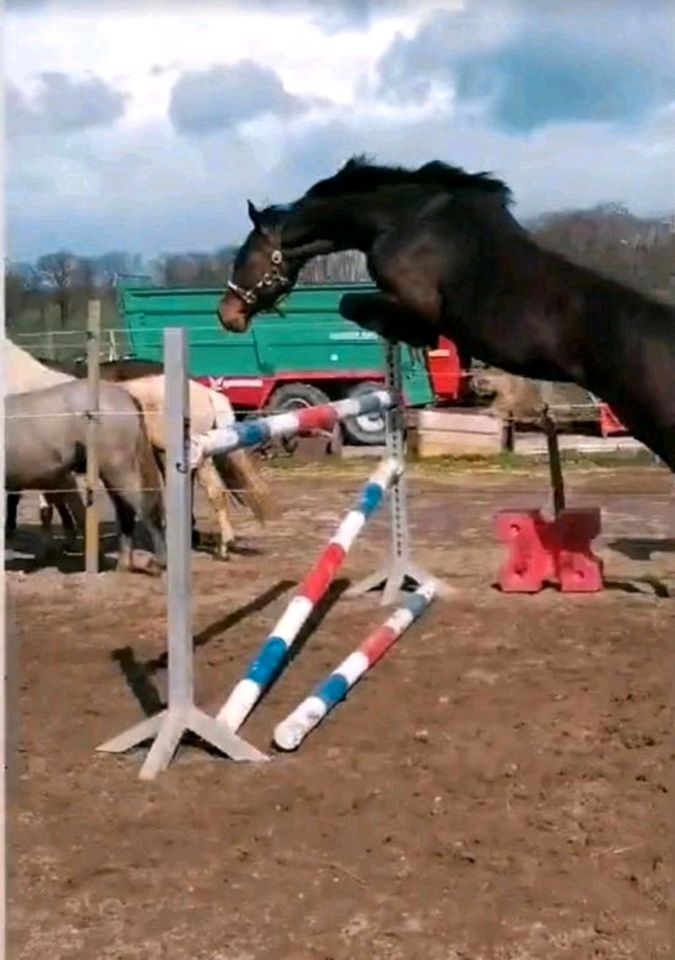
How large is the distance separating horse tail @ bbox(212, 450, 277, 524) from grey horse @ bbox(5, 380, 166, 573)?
674mm

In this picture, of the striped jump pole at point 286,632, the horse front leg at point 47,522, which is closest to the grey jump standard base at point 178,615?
the striped jump pole at point 286,632

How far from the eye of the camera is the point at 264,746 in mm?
4309

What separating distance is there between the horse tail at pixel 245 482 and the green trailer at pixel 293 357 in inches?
346

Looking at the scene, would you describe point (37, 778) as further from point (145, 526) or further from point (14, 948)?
point (145, 526)

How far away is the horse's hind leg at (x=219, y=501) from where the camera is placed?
8.36 meters

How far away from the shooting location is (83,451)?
785 cm

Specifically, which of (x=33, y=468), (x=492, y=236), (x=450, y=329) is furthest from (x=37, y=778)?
(x=33, y=468)

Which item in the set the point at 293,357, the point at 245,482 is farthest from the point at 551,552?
the point at 293,357

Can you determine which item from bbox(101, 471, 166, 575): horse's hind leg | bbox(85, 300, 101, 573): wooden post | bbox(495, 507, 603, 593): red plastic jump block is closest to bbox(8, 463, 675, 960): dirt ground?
bbox(495, 507, 603, 593): red plastic jump block

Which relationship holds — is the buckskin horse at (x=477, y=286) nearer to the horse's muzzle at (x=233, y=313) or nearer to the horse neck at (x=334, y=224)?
the horse neck at (x=334, y=224)

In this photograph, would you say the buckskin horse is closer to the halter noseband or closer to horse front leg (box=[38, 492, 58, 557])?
the halter noseband

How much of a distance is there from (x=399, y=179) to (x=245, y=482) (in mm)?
4546

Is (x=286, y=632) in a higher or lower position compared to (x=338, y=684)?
higher

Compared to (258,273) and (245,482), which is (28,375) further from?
(258,273)
